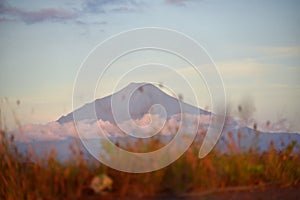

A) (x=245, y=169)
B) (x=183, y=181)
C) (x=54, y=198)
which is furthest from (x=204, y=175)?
(x=54, y=198)

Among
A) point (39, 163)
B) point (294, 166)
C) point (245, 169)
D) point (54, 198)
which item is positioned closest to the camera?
point (54, 198)

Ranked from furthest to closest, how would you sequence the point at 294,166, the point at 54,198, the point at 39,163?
the point at 294,166 → the point at 39,163 → the point at 54,198

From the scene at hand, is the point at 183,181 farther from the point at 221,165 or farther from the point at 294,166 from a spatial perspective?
the point at 294,166

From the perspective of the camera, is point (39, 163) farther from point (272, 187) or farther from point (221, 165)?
point (272, 187)

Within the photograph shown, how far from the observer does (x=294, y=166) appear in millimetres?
8531

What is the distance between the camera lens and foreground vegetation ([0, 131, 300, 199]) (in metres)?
6.77

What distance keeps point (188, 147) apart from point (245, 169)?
965 millimetres

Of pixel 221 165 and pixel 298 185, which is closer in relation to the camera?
pixel 221 165

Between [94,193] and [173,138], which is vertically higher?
[173,138]

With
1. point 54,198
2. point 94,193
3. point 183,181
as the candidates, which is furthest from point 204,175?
point 54,198

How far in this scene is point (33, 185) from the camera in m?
6.94

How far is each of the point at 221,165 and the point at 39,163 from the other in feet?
8.43

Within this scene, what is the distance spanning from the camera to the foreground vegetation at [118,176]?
6770 mm

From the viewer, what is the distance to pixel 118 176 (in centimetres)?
699
